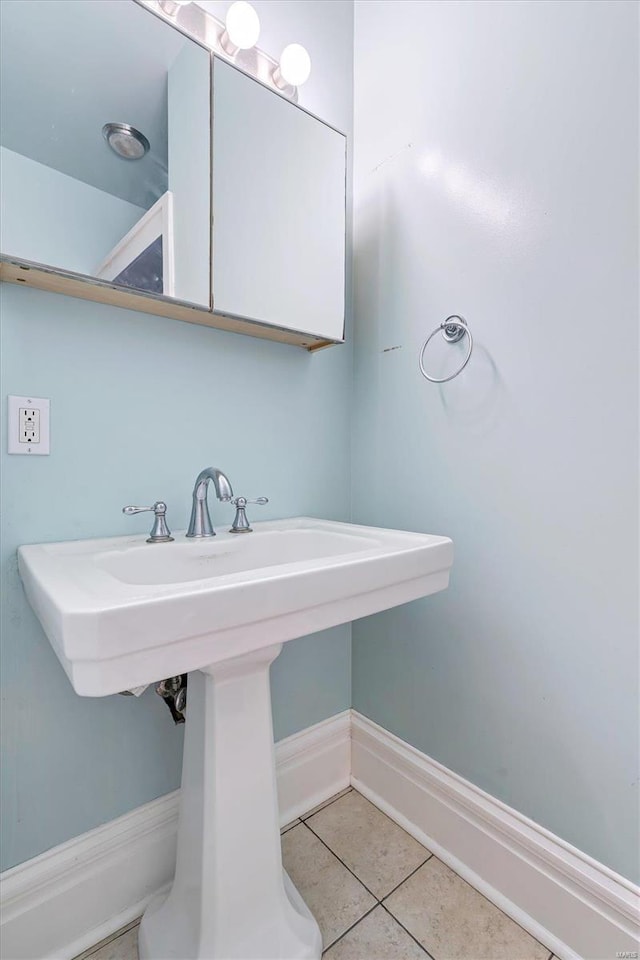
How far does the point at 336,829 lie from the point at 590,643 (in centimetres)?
87

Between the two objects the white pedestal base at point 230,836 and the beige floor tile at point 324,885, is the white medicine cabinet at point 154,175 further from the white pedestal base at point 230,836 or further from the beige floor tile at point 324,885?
the beige floor tile at point 324,885

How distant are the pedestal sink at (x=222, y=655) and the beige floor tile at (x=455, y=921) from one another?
237 millimetres

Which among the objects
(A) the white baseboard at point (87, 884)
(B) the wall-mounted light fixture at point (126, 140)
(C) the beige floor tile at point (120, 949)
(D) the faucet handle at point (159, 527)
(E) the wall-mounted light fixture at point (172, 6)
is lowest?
(C) the beige floor tile at point (120, 949)

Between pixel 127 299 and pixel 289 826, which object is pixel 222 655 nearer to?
pixel 127 299

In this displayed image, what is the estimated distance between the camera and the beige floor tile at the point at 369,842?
1.09m

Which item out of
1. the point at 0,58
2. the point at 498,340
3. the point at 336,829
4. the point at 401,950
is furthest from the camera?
the point at 336,829

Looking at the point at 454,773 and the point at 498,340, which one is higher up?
the point at 498,340

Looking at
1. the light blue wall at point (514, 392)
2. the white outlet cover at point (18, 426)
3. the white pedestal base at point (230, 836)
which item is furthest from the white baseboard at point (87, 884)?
the white outlet cover at point (18, 426)

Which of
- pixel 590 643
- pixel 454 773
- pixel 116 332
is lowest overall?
pixel 454 773

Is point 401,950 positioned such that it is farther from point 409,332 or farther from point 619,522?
point 409,332

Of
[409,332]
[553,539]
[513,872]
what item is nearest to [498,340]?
[409,332]

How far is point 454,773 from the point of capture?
114cm

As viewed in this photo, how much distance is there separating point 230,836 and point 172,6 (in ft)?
5.56

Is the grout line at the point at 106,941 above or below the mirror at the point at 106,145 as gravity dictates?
below
